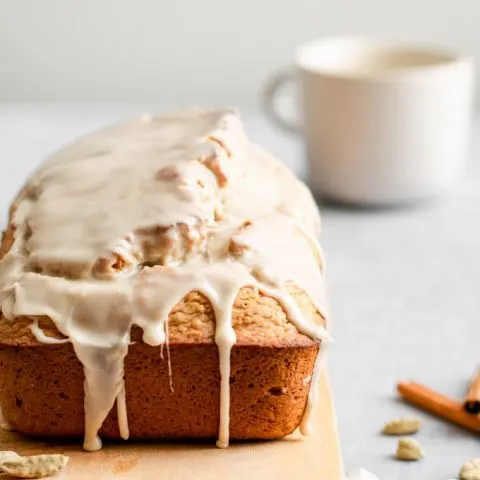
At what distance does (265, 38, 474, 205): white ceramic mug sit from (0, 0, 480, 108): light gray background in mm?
723

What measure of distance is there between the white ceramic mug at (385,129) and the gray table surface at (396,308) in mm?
63

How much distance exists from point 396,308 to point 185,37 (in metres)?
1.44

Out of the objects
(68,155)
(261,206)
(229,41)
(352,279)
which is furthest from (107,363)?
(229,41)

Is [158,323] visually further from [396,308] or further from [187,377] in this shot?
[396,308]

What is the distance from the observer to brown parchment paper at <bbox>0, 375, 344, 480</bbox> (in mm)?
1153

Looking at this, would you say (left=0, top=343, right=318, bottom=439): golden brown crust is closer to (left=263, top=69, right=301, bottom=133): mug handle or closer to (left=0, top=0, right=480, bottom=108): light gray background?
(left=263, top=69, right=301, bottom=133): mug handle

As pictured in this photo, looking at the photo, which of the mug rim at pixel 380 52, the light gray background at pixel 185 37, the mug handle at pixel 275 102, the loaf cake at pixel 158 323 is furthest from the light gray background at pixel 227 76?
the loaf cake at pixel 158 323

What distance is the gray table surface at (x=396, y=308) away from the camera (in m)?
1.40

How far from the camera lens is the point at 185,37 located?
2965mm

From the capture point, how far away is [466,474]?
1283 mm

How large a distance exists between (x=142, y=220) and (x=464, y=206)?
1171 mm

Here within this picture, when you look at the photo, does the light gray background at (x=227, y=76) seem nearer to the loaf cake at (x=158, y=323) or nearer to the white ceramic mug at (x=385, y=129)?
the white ceramic mug at (x=385, y=129)

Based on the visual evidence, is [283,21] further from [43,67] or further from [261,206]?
[261,206]

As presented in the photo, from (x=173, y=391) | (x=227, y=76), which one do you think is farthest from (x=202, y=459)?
(x=227, y=76)
